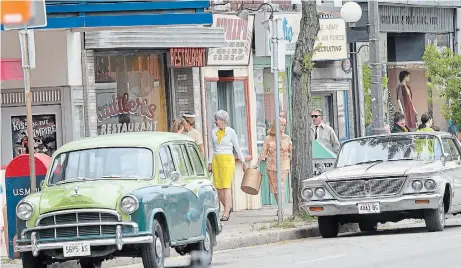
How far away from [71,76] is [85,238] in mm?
9806

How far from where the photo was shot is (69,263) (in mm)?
18344

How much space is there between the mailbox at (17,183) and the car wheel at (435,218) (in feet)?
21.2

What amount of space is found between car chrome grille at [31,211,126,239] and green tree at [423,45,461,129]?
19.2 meters

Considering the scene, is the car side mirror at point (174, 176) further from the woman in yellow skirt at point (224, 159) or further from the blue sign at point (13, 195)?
the woman in yellow skirt at point (224, 159)

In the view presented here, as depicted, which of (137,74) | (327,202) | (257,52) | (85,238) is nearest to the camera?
(85,238)

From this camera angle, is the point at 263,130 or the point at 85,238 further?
the point at 263,130

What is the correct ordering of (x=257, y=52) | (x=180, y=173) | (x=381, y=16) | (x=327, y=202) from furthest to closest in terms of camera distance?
(x=381, y=16), (x=257, y=52), (x=327, y=202), (x=180, y=173)

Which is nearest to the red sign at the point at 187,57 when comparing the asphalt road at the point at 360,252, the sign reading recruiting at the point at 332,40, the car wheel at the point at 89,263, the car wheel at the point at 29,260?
the sign reading recruiting at the point at 332,40

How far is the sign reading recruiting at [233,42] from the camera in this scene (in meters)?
29.2

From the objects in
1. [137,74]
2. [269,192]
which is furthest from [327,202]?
[269,192]

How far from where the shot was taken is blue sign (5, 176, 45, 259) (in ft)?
59.7

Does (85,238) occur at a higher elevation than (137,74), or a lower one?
lower

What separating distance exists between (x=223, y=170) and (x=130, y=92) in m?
2.97

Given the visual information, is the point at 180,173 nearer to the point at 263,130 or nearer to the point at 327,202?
the point at 327,202
